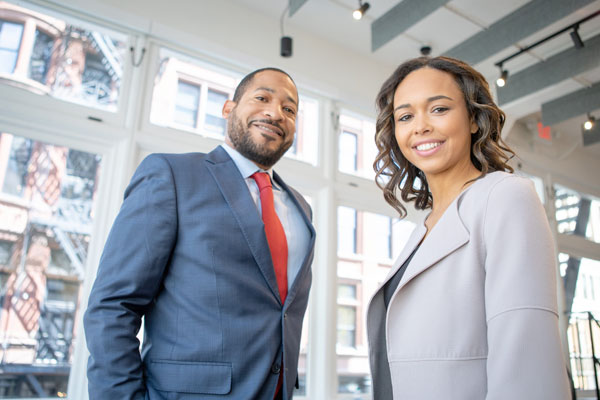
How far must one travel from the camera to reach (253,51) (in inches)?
139

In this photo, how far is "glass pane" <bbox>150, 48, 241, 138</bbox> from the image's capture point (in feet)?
10.5

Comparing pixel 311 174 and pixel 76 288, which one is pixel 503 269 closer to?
pixel 76 288

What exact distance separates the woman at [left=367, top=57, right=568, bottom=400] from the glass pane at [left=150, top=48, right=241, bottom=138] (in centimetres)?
227

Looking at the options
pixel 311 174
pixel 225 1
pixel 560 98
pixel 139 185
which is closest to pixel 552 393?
pixel 139 185

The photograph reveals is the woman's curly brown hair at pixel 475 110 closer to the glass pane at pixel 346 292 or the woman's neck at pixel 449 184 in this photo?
the woman's neck at pixel 449 184

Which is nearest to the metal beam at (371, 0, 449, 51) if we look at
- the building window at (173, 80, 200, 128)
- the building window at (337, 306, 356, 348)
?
the building window at (173, 80, 200, 128)

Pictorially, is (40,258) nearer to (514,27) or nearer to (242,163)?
(242,163)

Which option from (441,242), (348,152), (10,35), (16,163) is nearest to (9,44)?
(10,35)

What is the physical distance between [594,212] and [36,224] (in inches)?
255

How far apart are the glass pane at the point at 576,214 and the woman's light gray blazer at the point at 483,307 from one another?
5.59 meters

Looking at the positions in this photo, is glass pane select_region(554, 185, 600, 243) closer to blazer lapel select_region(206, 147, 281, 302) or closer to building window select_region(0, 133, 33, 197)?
blazer lapel select_region(206, 147, 281, 302)

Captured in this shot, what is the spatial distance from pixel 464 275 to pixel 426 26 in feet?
11.4

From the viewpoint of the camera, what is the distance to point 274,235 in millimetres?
1464

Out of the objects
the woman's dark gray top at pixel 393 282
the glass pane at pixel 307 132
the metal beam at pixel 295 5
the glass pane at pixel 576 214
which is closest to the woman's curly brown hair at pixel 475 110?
the woman's dark gray top at pixel 393 282
